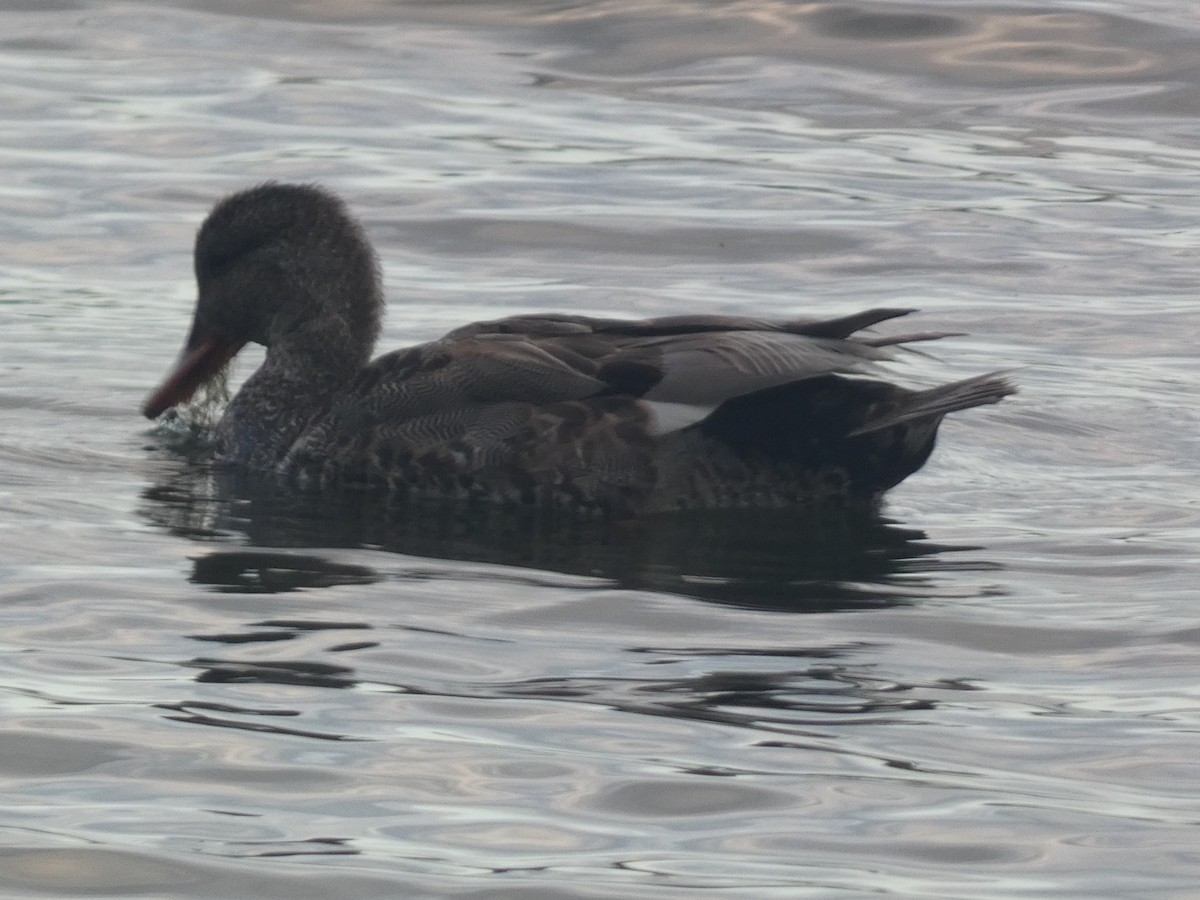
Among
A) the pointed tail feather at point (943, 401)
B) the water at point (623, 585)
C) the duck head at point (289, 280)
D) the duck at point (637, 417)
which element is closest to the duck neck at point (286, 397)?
the duck head at point (289, 280)

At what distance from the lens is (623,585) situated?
24.7ft

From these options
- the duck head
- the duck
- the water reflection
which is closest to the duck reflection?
the water reflection

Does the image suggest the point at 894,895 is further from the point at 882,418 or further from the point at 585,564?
the point at 882,418

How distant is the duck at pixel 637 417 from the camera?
839 cm

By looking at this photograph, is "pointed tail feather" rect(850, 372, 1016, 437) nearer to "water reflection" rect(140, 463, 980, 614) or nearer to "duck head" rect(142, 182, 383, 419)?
"water reflection" rect(140, 463, 980, 614)

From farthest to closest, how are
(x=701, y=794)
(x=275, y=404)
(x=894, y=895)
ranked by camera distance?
(x=275, y=404)
(x=701, y=794)
(x=894, y=895)

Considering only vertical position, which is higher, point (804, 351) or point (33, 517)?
point (804, 351)

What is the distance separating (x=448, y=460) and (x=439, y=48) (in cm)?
1129

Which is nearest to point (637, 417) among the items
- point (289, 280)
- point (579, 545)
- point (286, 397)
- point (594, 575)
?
point (579, 545)

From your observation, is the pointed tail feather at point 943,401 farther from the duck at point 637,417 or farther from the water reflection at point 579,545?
the water reflection at point 579,545

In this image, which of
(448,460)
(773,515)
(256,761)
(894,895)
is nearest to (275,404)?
(448,460)

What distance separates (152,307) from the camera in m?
12.3

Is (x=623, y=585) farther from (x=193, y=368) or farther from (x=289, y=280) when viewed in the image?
(x=193, y=368)

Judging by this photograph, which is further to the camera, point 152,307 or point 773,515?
point 152,307
